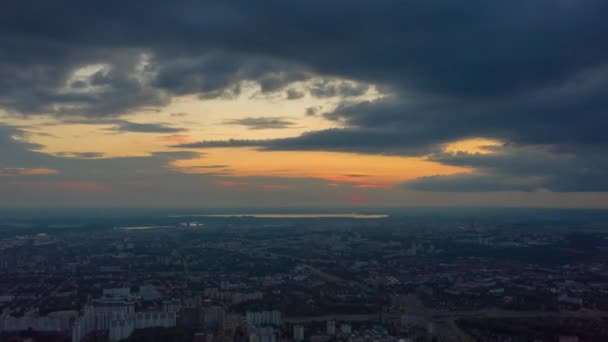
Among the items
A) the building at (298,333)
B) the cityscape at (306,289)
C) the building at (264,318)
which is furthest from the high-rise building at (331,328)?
the building at (264,318)

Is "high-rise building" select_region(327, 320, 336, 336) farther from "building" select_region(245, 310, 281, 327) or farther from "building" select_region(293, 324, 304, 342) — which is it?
"building" select_region(245, 310, 281, 327)

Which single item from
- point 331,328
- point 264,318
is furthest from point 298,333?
point 264,318

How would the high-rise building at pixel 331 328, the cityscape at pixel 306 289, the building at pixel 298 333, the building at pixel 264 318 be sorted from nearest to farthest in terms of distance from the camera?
the building at pixel 298 333, the high-rise building at pixel 331 328, the cityscape at pixel 306 289, the building at pixel 264 318

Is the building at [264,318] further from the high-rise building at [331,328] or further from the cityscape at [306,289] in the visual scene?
the high-rise building at [331,328]

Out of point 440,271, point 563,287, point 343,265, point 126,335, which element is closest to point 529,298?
point 563,287

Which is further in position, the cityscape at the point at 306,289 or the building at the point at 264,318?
the building at the point at 264,318

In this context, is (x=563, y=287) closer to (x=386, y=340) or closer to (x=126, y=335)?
(x=386, y=340)

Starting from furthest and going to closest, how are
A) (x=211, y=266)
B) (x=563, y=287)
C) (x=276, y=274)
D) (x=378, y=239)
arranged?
1. (x=378, y=239)
2. (x=211, y=266)
3. (x=276, y=274)
4. (x=563, y=287)

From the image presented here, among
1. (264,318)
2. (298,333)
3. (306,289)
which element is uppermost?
(306,289)

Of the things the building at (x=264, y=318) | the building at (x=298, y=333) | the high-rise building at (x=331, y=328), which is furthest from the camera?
the building at (x=264, y=318)

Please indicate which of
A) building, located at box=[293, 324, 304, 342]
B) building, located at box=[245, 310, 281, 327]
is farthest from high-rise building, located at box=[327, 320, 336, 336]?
building, located at box=[245, 310, 281, 327]

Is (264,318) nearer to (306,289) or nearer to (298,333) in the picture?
(298,333)
